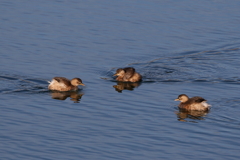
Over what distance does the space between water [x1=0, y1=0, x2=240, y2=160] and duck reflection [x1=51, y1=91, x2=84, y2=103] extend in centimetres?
6

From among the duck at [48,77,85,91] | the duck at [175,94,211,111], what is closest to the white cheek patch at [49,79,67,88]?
the duck at [48,77,85,91]

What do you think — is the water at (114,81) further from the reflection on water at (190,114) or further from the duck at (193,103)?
the duck at (193,103)

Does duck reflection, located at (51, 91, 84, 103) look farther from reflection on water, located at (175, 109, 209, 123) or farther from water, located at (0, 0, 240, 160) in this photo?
reflection on water, located at (175, 109, 209, 123)

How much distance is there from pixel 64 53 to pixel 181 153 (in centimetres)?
1396

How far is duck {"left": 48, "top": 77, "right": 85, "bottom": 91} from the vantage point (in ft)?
80.0

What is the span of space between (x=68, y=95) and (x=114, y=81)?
311 centimetres

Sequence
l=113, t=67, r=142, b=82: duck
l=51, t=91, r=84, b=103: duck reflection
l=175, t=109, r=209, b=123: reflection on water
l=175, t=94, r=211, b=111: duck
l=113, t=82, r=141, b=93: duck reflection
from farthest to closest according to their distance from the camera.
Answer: l=113, t=67, r=142, b=82: duck
l=113, t=82, r=141, b=93: duck reflection
l=51, t=91, r=84, b=103: duck reflection
l=175, t=94, r=211, b=111: duck
l=175, t=109, r=209, b=123: reflection on water

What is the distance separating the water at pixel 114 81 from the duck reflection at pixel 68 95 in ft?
0.20

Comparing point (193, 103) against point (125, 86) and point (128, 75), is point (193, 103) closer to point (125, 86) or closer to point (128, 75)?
point (125, 86)

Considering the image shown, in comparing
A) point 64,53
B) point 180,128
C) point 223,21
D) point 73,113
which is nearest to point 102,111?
point 73,113

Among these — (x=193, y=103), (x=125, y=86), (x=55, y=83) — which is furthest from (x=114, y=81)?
(x=193, y=103)

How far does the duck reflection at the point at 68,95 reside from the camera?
78.4ft

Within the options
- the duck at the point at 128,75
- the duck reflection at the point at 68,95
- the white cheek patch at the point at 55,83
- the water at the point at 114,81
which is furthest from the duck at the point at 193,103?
the white cheek patch at the point at 55,83

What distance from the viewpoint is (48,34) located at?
3391cm
